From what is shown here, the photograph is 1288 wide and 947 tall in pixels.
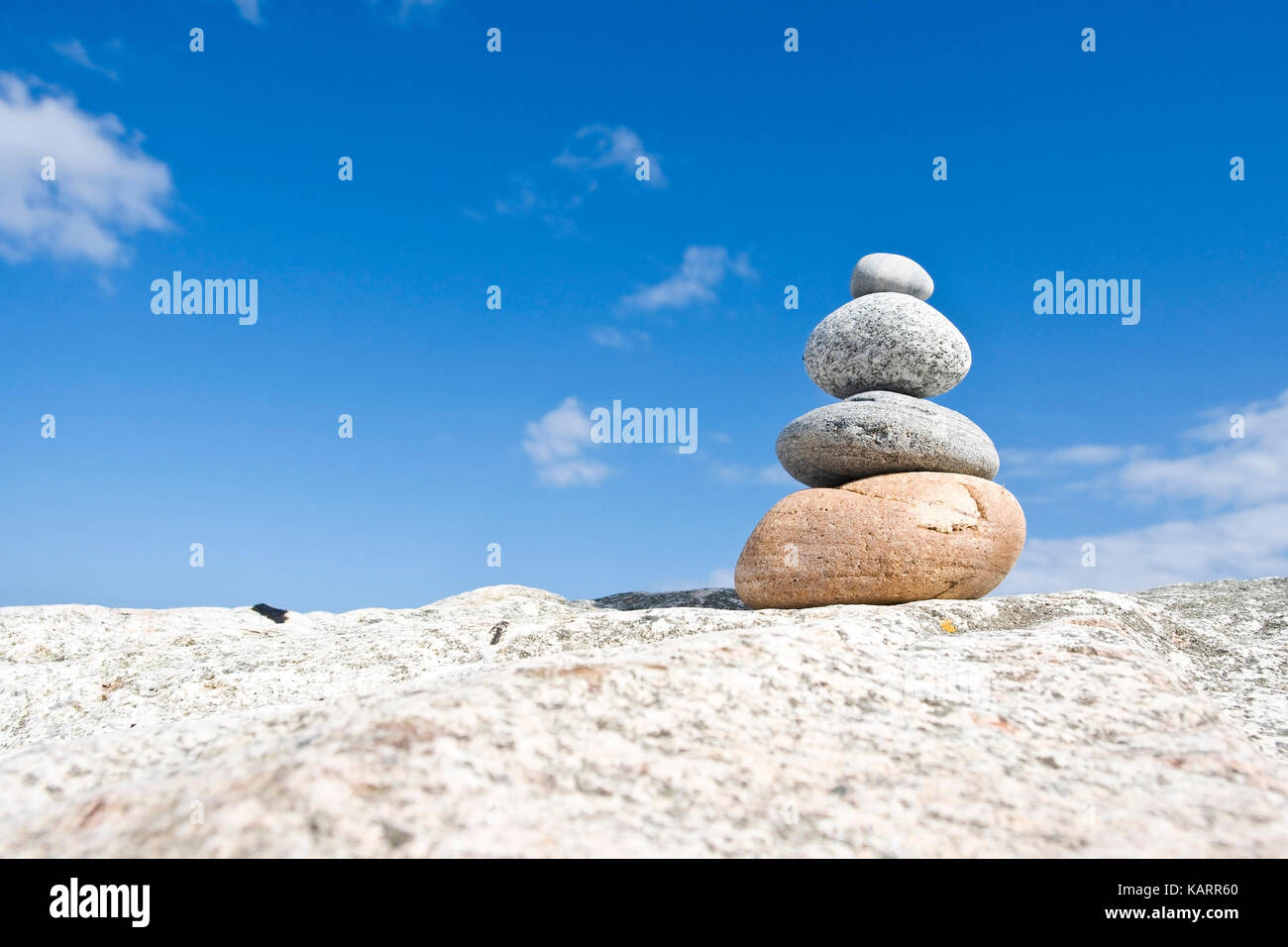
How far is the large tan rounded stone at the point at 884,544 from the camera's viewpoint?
9.09m

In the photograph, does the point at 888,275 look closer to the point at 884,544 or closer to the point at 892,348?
the point at 892,348

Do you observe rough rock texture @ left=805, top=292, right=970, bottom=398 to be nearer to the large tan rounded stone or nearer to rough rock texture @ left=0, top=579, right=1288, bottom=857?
the large tan rounded stone

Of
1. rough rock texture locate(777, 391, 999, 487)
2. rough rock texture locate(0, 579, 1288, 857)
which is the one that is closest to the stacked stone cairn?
rough rock texture locate(777, 391, 999, 487)

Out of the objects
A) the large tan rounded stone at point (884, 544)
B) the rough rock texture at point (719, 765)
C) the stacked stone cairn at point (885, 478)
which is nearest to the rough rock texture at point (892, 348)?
the stacked stone cairn at point (885, 478)

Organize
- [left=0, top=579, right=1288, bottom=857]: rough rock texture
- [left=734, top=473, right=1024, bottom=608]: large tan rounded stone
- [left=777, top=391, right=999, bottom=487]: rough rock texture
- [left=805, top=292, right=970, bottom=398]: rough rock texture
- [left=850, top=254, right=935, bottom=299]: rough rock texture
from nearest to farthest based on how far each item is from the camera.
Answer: [left=0, top=579, right=1288, bottom=857]: rough rock texture
[left=734, top=473, right=1024, bottom=608]: large tan rounded stone
[left=777, top=391, right=999, bottom=487]: rough rock texture
[left=805, top=292, right=970, bottom=398]: rough rock texture
[left=850, top=254, right=935, bottom=299]: rough rock texture

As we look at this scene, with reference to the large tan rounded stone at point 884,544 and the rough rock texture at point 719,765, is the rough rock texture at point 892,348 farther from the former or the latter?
the rough rock texture at point 719,765

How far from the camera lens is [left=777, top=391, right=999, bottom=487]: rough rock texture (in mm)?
10383

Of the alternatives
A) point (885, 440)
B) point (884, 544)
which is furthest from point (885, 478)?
point (884, 544)

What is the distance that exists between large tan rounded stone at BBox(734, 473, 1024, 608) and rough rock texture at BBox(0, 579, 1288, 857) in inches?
212

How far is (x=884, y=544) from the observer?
9.09 meters

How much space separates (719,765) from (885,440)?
886 cm

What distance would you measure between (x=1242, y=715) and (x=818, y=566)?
4757 mm
